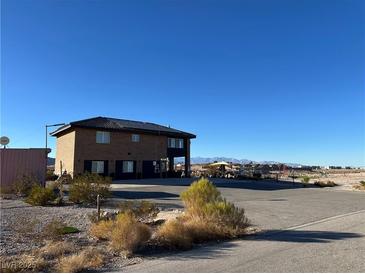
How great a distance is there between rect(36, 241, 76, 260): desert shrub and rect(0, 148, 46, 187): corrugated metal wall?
14.9 meters

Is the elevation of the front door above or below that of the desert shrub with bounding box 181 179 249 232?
above

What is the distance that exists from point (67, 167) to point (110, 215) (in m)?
29.3

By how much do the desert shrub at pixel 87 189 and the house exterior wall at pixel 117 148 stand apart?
2164 cm

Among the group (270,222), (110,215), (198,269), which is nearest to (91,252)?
(198,269)

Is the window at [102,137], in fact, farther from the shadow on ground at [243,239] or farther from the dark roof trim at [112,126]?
the shadow on ground at [243,239]

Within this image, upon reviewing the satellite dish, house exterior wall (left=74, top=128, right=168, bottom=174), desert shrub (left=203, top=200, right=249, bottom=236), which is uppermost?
house exterior wall (left=74, top=128, right=168, bottom=174)

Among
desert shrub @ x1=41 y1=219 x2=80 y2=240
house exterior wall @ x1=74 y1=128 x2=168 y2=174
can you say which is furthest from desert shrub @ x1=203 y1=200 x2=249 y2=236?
house exterior wall @ x1=74 y1=128 x2=168 y2=174

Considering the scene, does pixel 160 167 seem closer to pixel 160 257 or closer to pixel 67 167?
pixel 67 167

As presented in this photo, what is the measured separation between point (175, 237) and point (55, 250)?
8.89 ft

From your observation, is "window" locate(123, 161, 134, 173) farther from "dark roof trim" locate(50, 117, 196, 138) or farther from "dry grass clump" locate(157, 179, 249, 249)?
"dry grass clump" locate(157, 179, 249, 249)

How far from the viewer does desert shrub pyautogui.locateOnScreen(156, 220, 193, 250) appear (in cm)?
965

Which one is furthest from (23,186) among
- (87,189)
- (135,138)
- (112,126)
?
(135,138)

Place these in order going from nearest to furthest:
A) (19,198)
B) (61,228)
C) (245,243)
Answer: (245,243)
(61,228)
(19,198)

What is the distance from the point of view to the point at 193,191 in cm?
1338
